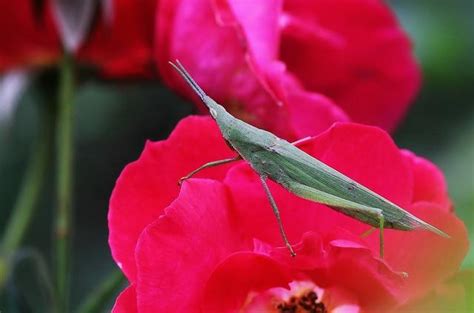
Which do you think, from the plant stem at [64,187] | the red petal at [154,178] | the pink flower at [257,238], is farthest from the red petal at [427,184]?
the plant stem at [64,187]

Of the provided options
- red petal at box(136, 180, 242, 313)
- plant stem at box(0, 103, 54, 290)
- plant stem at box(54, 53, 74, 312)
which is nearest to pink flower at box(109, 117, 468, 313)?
red petal at box(136, 180, 242, 313)

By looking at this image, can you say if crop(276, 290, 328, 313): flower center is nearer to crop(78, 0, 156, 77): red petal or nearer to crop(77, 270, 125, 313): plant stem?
crop(77, 270, 125, 313): plant stem

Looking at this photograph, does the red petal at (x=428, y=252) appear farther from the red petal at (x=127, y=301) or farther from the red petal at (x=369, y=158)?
the red petal at (x=127, y=301)

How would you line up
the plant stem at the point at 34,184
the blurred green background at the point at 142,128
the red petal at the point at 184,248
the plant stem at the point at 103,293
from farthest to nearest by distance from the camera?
the blurred green background at the point at 142,128, the plant stem at the point at 34,184, the plant stem at the point at 103,293, the red petal at the point at 184,248

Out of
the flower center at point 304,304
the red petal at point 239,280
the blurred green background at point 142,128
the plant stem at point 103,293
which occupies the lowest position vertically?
the blurred green background at point 142,128

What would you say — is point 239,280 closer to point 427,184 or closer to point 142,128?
point 427,184

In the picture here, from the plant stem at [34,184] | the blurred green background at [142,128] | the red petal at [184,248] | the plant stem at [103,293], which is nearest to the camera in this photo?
the red petal at [184,248]

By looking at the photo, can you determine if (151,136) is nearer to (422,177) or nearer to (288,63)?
(288,63)
